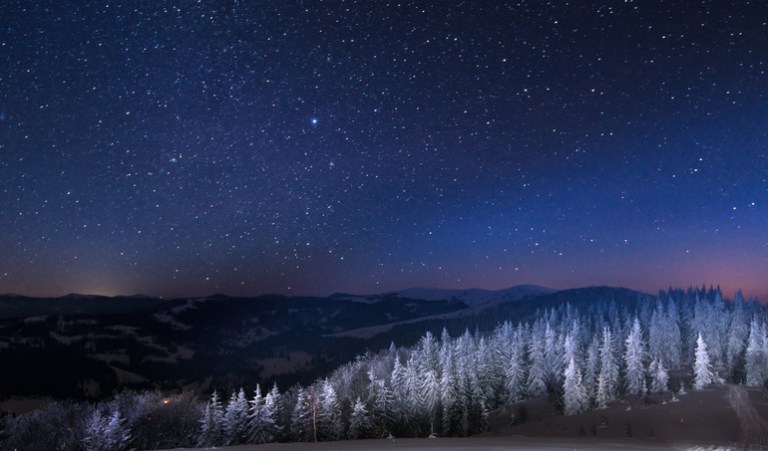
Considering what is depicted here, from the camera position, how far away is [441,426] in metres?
67.2

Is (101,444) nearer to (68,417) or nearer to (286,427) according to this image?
(286,427)

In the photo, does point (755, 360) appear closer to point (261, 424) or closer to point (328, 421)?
point (328, 421)

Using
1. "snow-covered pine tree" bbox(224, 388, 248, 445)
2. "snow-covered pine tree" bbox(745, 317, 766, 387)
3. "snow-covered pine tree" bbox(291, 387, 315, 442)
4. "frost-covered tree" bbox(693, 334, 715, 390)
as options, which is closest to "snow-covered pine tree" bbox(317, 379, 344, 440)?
"snow-covered pine tree" bbox(291, 387, 315, 442)

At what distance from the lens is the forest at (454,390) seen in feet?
205

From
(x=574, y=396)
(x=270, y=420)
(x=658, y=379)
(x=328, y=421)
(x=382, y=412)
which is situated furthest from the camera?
(x=658, y=379)

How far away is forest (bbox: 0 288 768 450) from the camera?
62.4m

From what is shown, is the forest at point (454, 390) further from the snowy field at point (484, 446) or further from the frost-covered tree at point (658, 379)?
the snowy field at point (484, 446)

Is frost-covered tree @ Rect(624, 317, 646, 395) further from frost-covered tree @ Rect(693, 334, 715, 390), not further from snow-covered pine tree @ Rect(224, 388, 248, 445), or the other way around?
snow-covered pine tree @ Rect(224, 388, 248, 445)

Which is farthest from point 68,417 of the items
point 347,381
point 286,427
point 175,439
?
point 286,427

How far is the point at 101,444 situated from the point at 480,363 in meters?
49.8

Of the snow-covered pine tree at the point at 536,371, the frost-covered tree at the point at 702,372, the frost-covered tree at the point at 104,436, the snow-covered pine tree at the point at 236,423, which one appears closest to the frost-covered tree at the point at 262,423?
the snow-covered pine tree at the point at 236,423

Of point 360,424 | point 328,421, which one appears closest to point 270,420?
point 328,421

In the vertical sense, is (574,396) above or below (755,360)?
below

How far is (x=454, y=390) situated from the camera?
2771 inches
